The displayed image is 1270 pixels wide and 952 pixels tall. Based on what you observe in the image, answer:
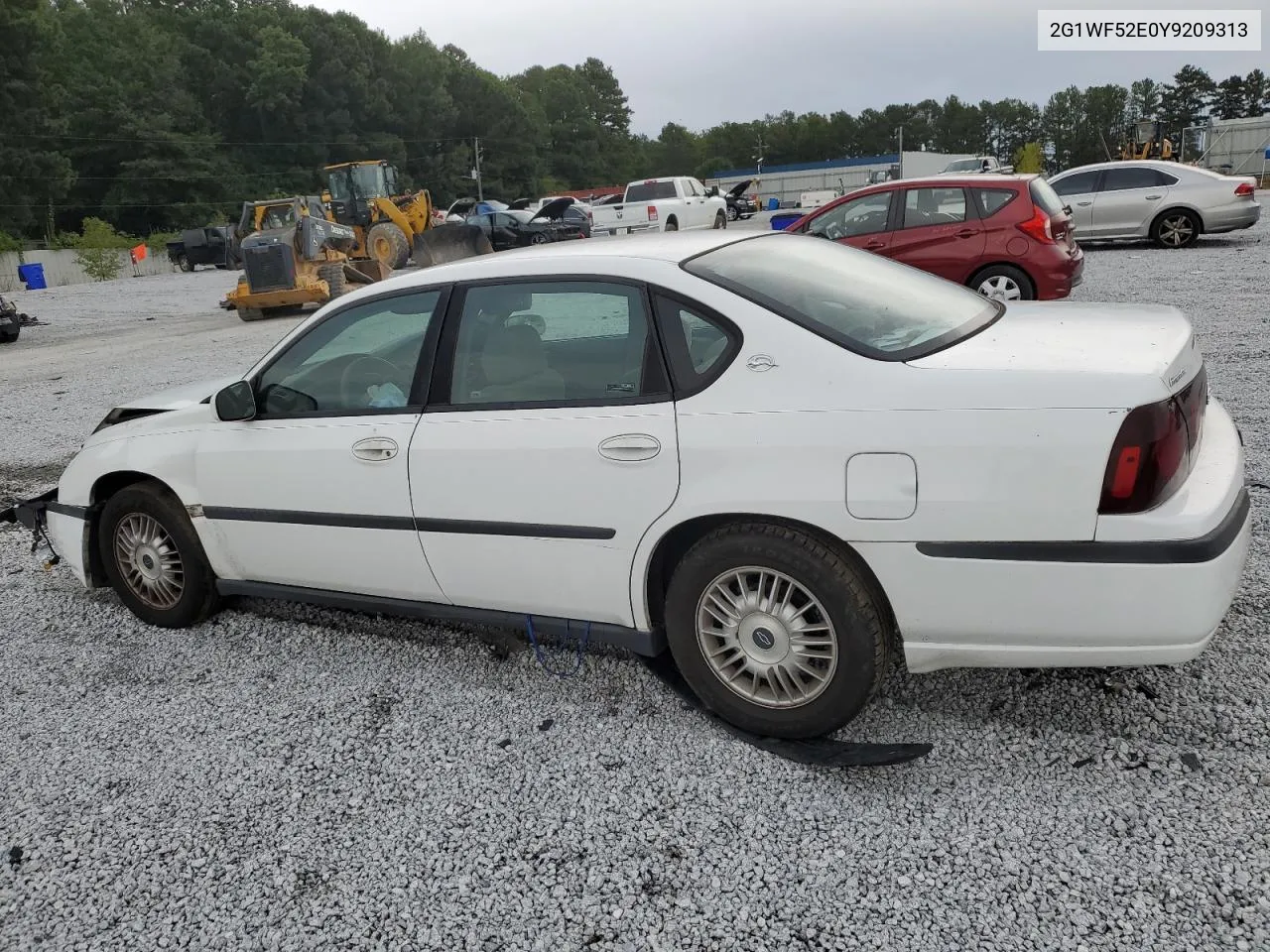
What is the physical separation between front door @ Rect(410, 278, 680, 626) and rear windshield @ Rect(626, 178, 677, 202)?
24483 mm

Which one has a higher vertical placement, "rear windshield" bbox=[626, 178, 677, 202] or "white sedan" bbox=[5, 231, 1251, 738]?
"rear windshield" bbox=[626, 178, 677, 202]

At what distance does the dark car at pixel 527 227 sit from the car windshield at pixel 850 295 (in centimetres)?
2418

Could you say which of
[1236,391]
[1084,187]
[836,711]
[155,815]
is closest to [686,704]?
[836,711]

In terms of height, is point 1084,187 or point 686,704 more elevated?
point 1084,187

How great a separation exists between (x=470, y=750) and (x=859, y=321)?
1.88 metres

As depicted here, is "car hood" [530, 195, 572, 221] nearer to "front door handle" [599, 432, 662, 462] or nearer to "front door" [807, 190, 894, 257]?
"front door" [807, 190, 894, 257]

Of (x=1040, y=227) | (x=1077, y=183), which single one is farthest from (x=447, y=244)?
(x=1040, y=227)

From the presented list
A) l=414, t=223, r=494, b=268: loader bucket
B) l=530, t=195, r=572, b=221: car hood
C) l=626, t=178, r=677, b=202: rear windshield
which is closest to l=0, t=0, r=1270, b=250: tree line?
l=626, t=178, r=677, b=202: rear windshield

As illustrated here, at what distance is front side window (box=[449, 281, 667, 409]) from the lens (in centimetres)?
301

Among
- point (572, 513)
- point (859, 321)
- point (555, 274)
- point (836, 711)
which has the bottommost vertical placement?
point (836, 711)

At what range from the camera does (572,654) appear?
12.0 ft

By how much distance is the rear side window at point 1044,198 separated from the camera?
9.41 meters

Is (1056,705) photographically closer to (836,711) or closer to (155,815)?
(836,711)

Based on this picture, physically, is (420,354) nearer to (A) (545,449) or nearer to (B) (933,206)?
(A) (545,449)
